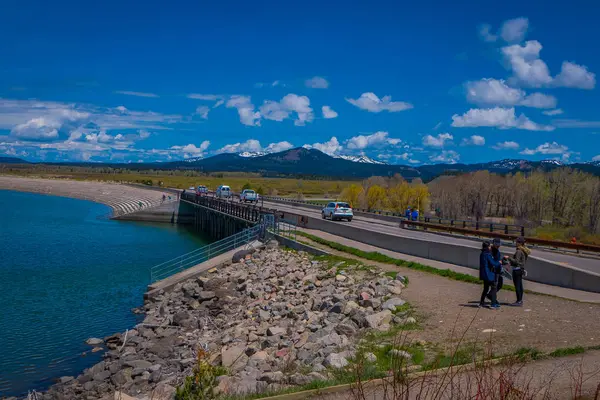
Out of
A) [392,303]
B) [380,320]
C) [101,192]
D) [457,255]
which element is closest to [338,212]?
[457,255]

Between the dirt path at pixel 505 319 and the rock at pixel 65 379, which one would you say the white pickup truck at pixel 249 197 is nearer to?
the dirt path at pixel 505 319

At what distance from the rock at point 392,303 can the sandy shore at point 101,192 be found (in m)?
74.5

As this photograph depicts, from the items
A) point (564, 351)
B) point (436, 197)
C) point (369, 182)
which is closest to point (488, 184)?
point (436, 197)

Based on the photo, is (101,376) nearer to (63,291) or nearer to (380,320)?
(380,320)

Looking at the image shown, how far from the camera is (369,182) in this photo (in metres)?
85.1

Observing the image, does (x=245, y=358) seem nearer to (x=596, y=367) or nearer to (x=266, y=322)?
(x=266, y=322)

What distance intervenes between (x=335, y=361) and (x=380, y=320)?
363 centimetres

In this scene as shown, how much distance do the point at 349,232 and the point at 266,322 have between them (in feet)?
56.4

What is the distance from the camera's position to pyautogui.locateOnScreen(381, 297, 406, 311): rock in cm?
1589

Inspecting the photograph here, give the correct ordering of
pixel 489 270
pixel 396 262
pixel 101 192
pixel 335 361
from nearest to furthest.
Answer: pixel 335 361 < pixel 489 270 < pixel 396 262 < pixel 101 192

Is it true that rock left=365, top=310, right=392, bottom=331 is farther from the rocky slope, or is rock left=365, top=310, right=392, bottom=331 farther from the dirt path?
the dirt path

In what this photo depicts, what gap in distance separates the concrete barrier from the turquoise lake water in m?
12.3

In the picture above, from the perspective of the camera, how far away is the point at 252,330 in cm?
1762

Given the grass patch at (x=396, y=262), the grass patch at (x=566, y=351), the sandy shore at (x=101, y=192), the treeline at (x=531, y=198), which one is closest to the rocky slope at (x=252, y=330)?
the grass patch at (x=396, y=262)
